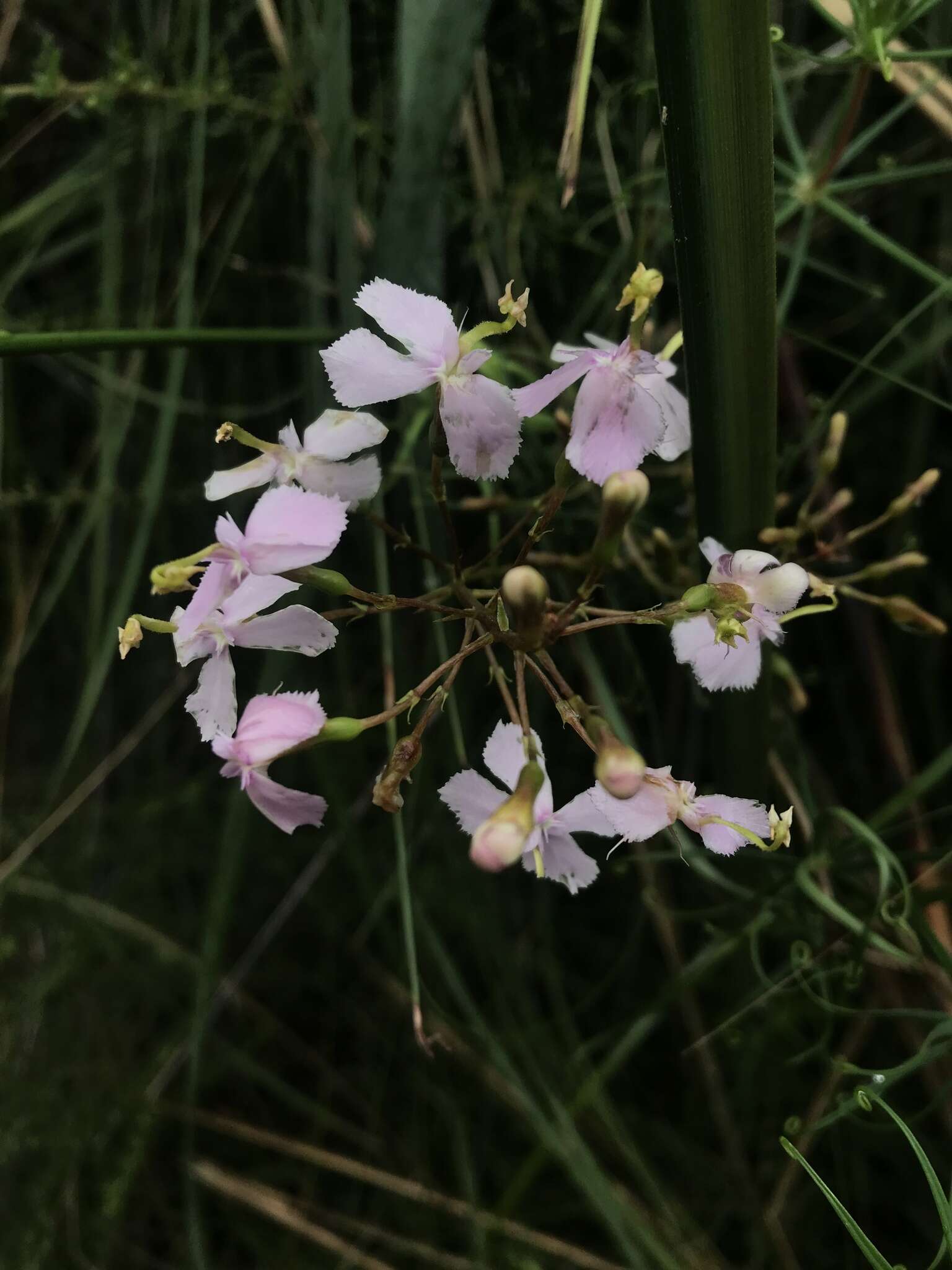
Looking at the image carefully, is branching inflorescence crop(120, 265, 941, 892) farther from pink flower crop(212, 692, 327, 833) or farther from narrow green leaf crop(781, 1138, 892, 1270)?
narrow green leaf crop(781, 1138, 892, 1270)

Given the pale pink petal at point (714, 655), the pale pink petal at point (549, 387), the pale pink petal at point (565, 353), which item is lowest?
the pale pink petal at point (714, 655)

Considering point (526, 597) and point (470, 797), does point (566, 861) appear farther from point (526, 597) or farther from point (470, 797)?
point (526, 597)

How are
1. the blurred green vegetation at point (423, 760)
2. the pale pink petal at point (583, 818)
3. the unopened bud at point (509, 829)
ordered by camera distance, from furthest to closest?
the blurred green vegetation at point (423, 760) < the pale pink petal at point (583, 818) < the unopened bud at point (509, 829)

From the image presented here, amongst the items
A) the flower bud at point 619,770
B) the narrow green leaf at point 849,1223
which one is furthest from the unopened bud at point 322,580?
the narrow green leaf at point 849,1223

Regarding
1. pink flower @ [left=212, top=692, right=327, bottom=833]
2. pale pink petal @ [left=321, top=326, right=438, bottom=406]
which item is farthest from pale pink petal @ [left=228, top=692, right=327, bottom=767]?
pale pink petal @ [left=321, top=326, right=438, bottom=406]

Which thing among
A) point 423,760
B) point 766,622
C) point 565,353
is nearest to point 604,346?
point 565,353

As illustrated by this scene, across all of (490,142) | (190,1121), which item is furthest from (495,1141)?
(490,142)

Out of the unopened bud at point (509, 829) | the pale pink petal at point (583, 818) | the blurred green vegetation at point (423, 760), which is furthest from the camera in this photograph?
the blurred green vegetation at point (423, 760)

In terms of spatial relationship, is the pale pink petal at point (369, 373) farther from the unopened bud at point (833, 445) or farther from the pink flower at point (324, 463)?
the unopened bud at point (833, 445)

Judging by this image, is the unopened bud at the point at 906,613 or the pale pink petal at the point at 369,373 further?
the unopened bud at the point at 906,613
